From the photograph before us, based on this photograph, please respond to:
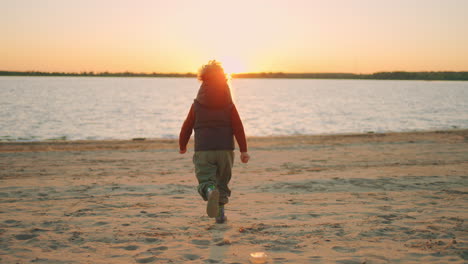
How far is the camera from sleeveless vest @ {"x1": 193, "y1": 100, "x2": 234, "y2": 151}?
5219mm

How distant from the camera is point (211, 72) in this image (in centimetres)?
527

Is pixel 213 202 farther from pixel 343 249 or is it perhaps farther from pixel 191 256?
pixel 343 249

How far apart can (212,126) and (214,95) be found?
1.26 ft

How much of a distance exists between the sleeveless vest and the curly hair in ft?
1.16

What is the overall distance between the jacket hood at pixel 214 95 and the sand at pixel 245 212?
157 centimetres

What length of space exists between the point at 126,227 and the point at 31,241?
1.09 metres

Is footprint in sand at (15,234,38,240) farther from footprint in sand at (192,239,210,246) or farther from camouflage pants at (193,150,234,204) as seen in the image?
camouflage pants at (193,150,234,204)

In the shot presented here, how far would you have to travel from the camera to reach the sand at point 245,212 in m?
4.42

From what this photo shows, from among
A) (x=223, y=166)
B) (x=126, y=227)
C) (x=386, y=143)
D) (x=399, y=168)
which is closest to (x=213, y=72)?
(x=223, y=166)

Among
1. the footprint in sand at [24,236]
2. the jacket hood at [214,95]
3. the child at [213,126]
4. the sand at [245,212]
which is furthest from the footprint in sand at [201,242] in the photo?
the footprint in sand at [24,236]

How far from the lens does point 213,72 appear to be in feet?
17.3

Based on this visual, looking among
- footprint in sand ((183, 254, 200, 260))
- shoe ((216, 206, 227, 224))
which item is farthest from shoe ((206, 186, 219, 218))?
footprint in sand ((183, 254, 200, 260))

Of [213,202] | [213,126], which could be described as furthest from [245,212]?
[213,126]

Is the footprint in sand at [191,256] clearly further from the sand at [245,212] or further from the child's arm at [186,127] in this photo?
the child's arm at [186,127]
